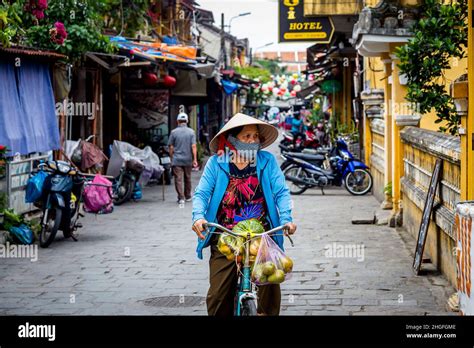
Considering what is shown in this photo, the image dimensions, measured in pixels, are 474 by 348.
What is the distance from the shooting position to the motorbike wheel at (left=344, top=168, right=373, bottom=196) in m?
21.0

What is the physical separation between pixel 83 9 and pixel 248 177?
1037 centimetres

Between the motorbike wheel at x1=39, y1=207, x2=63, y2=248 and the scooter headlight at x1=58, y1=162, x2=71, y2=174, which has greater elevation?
the scooter headlight at x1=58, y1=162, x2=71, y2=174

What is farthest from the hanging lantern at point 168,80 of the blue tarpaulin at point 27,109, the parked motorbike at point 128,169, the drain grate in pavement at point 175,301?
the drain grate in pavement at point 175,301

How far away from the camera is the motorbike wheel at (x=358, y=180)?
20953 millimetres

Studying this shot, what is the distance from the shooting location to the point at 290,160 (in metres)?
22.1

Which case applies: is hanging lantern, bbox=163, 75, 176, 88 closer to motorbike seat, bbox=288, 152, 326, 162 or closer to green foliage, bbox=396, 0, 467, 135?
motorbike seat, bbox=288, 152, 326, 162

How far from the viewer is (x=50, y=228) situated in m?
12.7

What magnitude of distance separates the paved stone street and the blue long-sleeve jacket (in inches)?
84.3

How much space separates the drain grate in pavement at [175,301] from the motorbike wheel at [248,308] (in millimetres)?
2874

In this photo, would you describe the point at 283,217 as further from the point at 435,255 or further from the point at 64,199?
the point at 64,199

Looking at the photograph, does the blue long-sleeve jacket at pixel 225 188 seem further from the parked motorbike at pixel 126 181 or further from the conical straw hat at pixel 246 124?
the parked motorbike at pixel 126 181

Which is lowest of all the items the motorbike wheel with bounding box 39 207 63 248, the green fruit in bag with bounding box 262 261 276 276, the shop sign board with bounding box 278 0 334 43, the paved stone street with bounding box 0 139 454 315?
the paved stone street with bounding box 0 139 454 315

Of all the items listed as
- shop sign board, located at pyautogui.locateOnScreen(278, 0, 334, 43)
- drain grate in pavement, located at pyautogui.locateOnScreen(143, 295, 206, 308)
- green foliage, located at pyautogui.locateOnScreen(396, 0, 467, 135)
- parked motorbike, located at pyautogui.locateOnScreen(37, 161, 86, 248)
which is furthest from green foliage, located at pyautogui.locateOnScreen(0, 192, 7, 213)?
shop sign board, located at pyautogui.locateOnScreen(278, 0, 334, 43)

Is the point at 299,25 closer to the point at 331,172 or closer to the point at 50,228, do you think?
the point at 331,172
